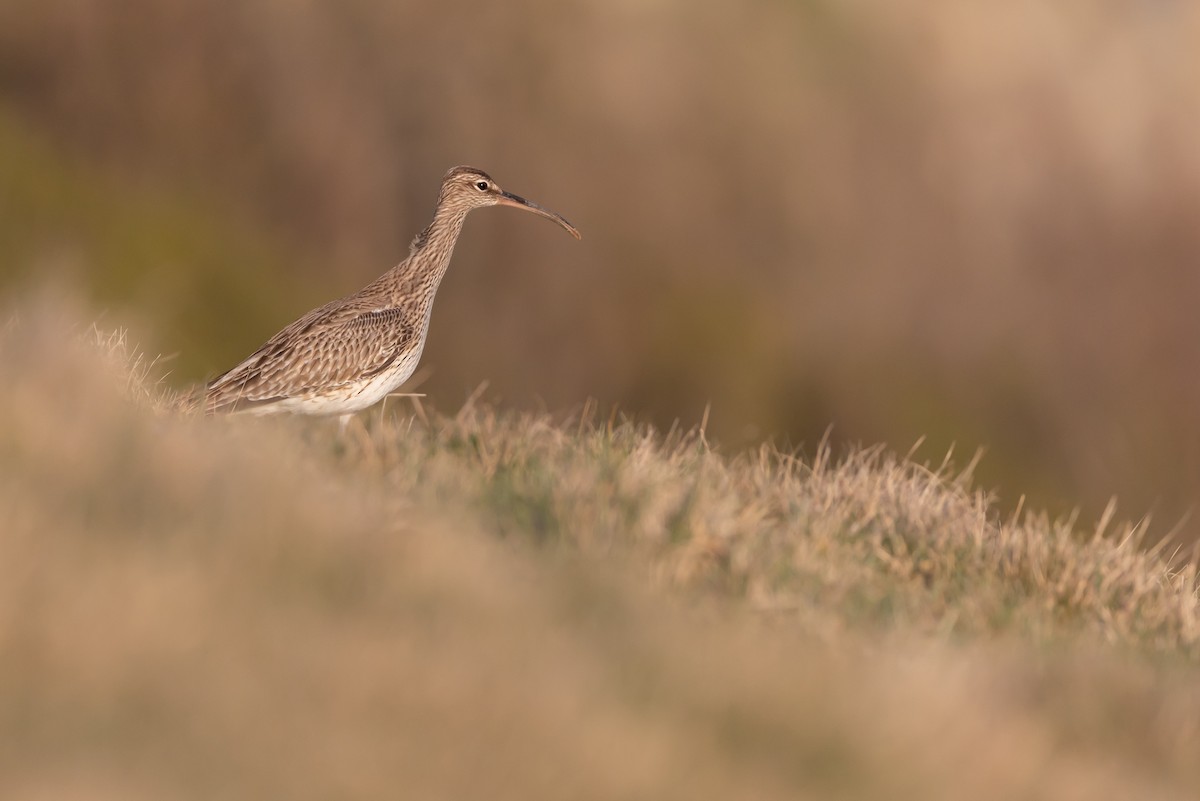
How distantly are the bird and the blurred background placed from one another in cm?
Result: 2550

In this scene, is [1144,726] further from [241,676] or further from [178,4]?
[178,4]

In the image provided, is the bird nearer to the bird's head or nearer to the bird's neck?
the bird's neck

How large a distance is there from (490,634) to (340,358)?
205 inches

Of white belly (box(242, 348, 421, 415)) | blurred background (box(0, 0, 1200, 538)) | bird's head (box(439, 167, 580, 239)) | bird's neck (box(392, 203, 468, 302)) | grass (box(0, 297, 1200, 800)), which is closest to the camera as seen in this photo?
grass (box(0, 297, 1200, 800))

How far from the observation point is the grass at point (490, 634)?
5.02 meters

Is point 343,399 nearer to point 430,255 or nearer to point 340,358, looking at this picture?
point 340,358

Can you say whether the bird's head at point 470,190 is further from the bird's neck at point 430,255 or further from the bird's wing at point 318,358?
the bird's wing at point 318,358

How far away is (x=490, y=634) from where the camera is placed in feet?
19.4

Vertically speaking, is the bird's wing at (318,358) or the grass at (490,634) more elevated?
the grass at (490,634)

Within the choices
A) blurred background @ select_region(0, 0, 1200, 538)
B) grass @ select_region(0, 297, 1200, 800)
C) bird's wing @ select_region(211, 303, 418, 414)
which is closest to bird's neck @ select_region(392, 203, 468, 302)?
bird's wing @ select_region(211, 303, 418, 414)

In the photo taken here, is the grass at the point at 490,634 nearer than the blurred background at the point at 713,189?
Yes

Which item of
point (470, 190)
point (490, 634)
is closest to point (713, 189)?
point (470, 190)

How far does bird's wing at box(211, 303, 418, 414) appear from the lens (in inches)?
428

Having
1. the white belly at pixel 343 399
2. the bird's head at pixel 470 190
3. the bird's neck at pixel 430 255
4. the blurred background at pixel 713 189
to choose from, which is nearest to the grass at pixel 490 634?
the white belly at pixel 343 399
